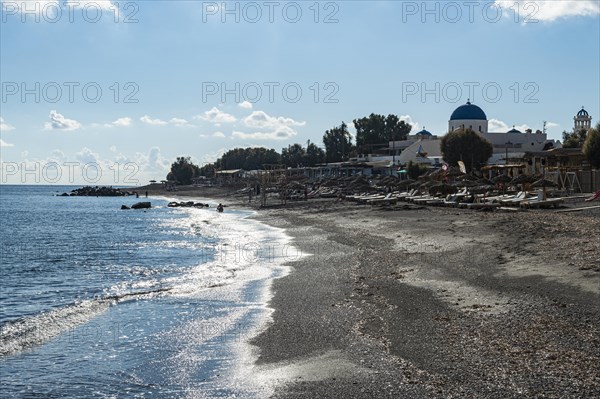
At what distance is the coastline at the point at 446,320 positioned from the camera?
945 cm

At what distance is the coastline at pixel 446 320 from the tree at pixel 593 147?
25331 millimetres

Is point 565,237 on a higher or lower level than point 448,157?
lower

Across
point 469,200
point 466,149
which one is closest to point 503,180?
point 469,200

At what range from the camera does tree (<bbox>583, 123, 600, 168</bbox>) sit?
48.0 m

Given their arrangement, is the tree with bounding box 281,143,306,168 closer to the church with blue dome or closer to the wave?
the church with blue dome

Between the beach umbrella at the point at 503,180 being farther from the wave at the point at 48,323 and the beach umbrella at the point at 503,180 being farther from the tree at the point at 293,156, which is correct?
the tree at the point at 293,156

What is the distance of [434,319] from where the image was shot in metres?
13.2

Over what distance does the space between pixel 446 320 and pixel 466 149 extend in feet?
198

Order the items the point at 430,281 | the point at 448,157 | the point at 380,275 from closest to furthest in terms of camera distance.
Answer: the point at 430,281, the point at 380,275, the point at 448,157

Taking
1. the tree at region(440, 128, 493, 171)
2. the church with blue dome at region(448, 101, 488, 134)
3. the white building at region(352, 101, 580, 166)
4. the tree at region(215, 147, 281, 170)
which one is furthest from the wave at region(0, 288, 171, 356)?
the tree at region(215, 147, 281, 170)

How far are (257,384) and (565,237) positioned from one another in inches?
590

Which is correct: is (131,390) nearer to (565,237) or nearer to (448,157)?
(565,237)

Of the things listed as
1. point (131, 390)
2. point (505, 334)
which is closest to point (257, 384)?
point (131, 390)

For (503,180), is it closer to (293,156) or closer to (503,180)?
(503,180)
